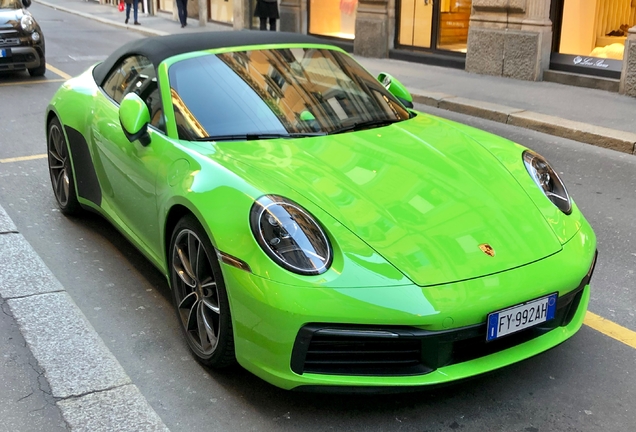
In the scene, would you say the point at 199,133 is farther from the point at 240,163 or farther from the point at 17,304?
the point at 17,304

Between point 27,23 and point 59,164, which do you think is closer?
point 59,164

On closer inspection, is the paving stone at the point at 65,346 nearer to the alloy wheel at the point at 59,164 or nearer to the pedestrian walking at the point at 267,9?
the alloy wheel at the point at 59,164

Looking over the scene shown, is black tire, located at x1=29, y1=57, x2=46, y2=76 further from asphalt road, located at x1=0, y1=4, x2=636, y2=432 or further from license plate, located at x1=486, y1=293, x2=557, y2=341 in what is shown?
license plate, located at x1=486, y1=293, x2=557, y2=341

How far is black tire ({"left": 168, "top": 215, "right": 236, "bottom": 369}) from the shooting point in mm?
3107

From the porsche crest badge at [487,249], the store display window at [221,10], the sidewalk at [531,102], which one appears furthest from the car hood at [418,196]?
the store display window at [221,10]

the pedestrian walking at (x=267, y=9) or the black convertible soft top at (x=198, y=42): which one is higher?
the pedestrian walking at (x=267, y=9)

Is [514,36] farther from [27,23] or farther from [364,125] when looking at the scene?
[364,125]

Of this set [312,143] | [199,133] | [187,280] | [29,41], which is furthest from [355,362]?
[29,41]

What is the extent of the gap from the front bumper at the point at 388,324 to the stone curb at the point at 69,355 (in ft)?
1.88

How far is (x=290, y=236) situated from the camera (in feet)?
9.72

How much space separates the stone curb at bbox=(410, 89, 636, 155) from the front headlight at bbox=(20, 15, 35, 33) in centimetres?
630

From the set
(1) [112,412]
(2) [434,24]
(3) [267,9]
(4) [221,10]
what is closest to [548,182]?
(1) [112,412]

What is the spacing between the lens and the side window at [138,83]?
396cm

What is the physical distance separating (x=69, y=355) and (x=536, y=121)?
663 cm
